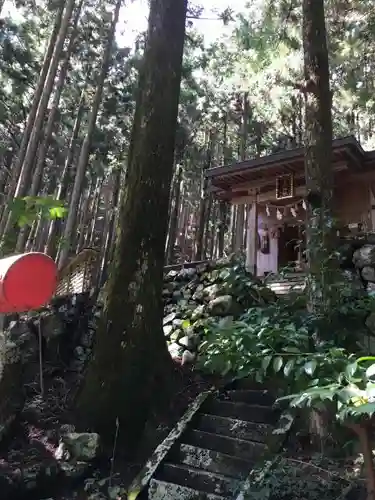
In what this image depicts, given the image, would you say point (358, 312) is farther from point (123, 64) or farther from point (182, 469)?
point (123, 64)

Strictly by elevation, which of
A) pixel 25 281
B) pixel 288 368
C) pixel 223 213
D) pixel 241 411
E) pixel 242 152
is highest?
pixel 242 152

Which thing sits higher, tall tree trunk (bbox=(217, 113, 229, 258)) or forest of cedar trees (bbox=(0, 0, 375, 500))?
tall tree trunk (bbox=(217, 113, 229, 258))

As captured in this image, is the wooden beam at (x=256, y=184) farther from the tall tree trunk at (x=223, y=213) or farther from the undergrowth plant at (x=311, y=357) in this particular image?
the tall tree trunk at (x=223, y=213)

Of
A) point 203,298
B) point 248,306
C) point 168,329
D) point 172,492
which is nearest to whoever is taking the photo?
point 172,492

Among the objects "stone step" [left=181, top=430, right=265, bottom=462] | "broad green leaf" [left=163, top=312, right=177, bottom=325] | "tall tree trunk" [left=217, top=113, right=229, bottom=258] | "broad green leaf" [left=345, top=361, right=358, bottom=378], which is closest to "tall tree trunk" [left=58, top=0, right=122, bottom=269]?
"broad green leaf" [left=163, top=312, right=177, bottom=325]

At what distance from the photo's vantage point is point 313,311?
3943 millimetres

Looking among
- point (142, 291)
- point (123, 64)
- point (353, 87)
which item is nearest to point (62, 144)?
point (123, 64)

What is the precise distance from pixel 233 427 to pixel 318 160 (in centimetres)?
283

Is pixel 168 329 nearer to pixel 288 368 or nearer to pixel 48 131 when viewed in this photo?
pixel 288 368

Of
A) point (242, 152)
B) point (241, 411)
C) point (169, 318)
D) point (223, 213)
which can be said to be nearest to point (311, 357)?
point (241, 411)

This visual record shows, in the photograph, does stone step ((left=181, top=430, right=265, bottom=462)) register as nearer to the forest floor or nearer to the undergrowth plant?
the forest floor

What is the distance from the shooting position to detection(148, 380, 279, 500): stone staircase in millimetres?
3619

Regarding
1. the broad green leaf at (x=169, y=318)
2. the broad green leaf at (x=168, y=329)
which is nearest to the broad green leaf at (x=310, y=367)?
the broad green leaf at (x=168, y=329)

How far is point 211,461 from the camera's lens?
3.92m
